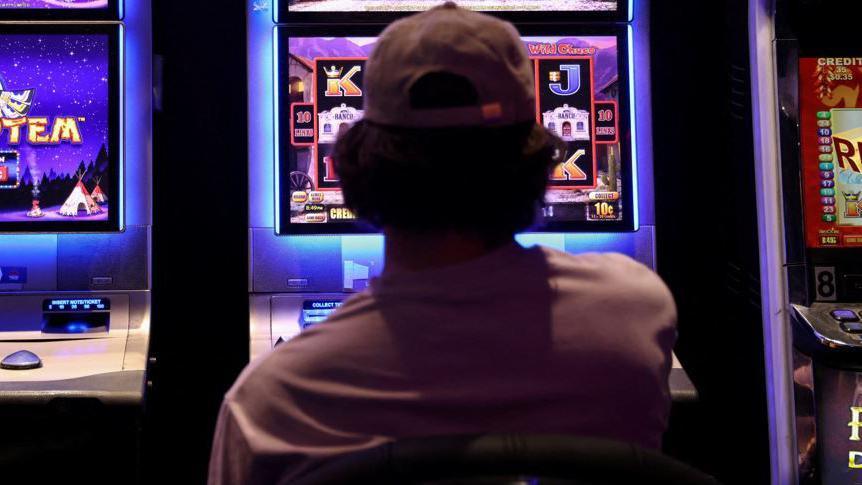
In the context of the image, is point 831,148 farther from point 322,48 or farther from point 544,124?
point 322,48

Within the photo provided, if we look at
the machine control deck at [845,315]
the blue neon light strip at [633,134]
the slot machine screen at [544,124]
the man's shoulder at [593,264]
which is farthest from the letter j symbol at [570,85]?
the man's shoulder at [593,264]

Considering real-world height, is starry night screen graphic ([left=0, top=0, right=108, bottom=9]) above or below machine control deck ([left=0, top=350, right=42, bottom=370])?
above

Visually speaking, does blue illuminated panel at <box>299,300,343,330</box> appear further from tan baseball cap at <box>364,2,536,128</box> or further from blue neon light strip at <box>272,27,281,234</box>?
tan baseball cap at <box>364,2,536,128</box>

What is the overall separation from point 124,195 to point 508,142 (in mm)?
1865

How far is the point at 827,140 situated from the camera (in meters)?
2.38

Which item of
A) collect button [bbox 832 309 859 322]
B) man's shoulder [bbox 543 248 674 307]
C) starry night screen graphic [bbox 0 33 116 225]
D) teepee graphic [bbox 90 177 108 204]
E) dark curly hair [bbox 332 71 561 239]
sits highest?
starry night screen graphic [bbox 0 33 116 225]

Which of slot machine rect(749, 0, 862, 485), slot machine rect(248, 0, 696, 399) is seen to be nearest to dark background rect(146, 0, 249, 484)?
slot machine rect(248, 0, 696, 399)

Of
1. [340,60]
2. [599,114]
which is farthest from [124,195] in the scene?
[599,114]

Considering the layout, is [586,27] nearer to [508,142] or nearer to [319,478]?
[508,142]

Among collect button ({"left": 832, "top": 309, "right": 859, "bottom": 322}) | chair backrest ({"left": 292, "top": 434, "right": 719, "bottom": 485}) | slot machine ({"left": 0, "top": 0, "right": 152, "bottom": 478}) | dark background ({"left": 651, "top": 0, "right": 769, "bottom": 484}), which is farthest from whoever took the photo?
dark background ({"left": 651, "top": 0, "right": 769, "bottom": 484})

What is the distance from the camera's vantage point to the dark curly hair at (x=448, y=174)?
809mm

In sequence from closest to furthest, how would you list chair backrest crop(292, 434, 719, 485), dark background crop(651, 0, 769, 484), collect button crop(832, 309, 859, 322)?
chair backrest crop(292, 434, 719, 485) → collect button crop(832, 309, 859, 322) → dark background crop(651, 0, 769, 484)

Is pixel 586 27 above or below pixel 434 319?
above

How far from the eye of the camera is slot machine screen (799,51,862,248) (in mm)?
2354
